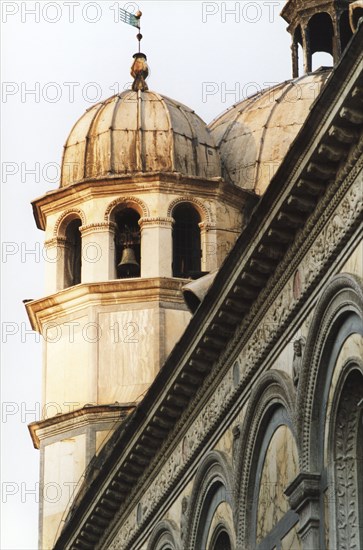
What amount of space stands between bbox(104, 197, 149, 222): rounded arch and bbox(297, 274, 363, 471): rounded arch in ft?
61.2

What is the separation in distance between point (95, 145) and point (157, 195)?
6.95 ft

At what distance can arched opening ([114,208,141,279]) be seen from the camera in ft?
161

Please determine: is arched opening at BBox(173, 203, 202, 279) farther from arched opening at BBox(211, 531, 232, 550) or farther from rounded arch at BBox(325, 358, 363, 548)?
rounded arch at BBox(325, 358, 363, 548)

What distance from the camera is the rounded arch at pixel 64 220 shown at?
164 ft

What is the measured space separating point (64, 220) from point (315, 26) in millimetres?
10878

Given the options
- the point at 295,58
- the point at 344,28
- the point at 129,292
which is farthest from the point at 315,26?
the point at 129,292

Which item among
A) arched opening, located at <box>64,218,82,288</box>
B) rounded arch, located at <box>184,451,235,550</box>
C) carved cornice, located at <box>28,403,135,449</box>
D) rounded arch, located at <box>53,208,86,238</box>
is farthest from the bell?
rounded arch, located at <box>184,451,235,550</box>

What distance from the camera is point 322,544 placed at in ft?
97.2

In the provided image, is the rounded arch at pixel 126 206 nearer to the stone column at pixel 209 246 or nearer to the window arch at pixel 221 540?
the stone column at pixel 209 246

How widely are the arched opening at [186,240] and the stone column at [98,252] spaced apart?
1508 mm

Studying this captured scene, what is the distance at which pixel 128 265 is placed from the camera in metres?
49.2

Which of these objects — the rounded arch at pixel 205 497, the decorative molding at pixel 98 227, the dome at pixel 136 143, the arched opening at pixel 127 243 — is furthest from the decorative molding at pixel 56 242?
the rounded arch at pixel 205 497

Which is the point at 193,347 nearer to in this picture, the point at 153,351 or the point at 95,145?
the point at 153,351

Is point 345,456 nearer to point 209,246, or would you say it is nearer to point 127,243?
point 209,246
